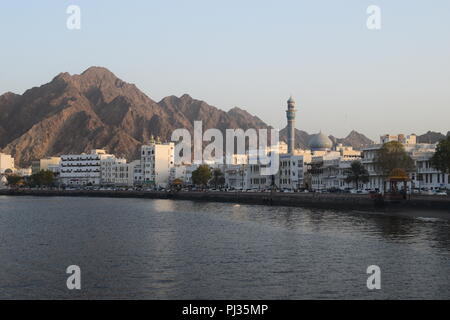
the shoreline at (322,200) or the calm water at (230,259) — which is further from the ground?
the shoreline at (322,200)

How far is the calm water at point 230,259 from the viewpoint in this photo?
36.9 metres

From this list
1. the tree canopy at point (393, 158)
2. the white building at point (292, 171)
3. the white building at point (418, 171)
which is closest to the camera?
the tree canopy at point (393, 158)

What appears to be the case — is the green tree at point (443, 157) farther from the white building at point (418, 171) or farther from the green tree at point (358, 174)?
the green tree at point (358, 174)

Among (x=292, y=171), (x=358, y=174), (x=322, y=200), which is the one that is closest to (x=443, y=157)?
(x=322, y=200)

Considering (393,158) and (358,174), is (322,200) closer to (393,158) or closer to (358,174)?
(393,158)

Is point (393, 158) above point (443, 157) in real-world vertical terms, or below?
above

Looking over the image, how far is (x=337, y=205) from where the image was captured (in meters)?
114

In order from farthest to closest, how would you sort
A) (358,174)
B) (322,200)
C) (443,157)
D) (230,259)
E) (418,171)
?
(358,174)
(418,171)
(322,200)
(443,157)
(230,259)

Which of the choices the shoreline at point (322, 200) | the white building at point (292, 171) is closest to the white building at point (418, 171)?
the shoreline at point (322, 200)

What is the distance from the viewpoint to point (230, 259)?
48688 millimetres

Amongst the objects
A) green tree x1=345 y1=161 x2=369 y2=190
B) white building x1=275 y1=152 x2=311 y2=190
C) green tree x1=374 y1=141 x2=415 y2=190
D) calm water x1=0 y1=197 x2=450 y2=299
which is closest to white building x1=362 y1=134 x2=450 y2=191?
green tree x1=345 y1=161 x2=369 y2=190

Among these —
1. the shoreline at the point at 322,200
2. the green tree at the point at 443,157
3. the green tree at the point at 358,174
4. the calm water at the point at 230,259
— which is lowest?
the calm water at the point at 230,259

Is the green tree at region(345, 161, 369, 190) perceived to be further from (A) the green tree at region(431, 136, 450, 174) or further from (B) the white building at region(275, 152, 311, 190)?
(A) the green tree at region(431, 136, 450, 174)

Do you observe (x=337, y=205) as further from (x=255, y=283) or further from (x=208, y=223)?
(x=255, y=283)
